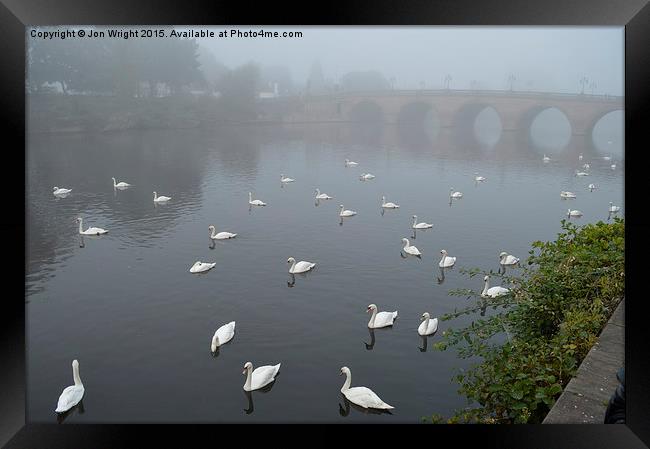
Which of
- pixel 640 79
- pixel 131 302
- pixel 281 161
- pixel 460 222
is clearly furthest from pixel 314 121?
pixel 640 79

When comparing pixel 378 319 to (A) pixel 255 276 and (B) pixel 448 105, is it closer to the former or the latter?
(A) pixel 255 276

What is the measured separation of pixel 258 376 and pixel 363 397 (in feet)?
3.27

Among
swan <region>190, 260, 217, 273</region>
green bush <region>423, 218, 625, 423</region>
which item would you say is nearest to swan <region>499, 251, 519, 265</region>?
green bush <region>423, 218, 625, 423</region>

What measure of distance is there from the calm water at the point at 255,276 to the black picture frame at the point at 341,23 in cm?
216

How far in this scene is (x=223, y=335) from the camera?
6.47 meters

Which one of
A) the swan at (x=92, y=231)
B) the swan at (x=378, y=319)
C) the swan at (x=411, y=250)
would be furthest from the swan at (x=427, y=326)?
the swan at (x=92, y=231)

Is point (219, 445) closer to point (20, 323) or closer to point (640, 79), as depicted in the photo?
Answer: point (20, 323)

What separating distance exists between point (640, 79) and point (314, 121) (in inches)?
1037

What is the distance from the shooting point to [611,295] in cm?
427

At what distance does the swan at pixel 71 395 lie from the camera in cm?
523

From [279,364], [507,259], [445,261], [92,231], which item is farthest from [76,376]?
[507,259]

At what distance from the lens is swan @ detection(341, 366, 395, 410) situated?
521 cm

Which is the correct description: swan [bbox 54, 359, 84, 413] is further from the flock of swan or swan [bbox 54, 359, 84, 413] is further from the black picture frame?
the black picture frame

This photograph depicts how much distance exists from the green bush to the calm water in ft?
4.07
